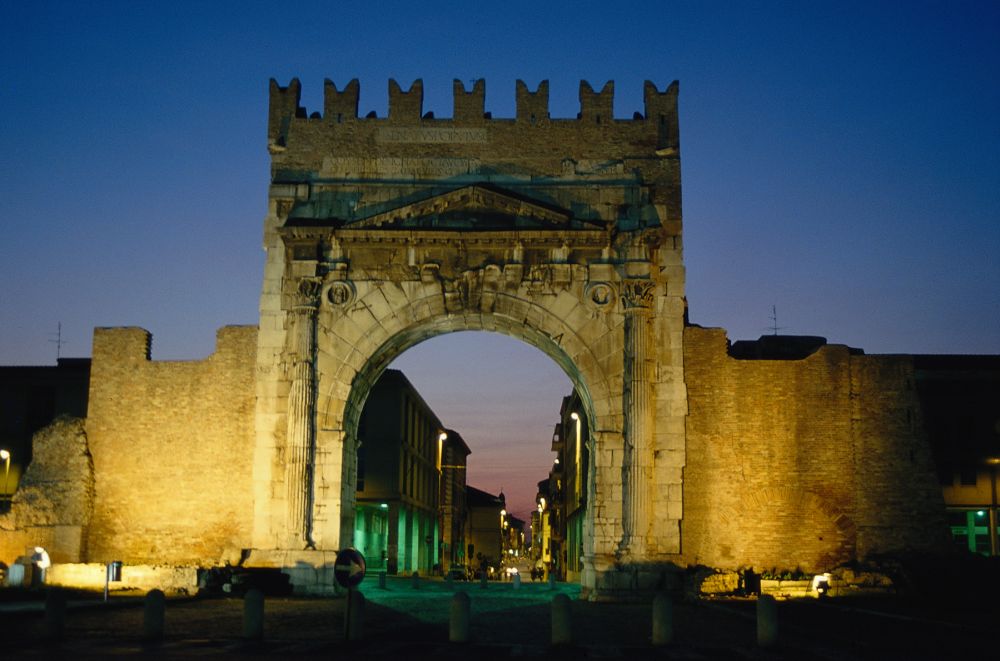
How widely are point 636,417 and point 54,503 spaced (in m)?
14.2

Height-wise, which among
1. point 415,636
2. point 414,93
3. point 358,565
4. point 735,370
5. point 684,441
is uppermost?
point 414,93

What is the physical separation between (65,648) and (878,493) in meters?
19.0

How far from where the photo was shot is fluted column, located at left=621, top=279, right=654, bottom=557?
82.1ft

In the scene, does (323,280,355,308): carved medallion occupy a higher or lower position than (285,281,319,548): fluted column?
higher

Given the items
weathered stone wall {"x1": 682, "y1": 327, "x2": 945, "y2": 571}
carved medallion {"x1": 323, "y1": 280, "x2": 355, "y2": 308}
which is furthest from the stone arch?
weathered stone wall {"x1": 682, "y1": 327, "x2": 945, "y2": 571}

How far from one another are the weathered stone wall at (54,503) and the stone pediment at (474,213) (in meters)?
8.98

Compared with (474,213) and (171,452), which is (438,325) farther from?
(171,452)

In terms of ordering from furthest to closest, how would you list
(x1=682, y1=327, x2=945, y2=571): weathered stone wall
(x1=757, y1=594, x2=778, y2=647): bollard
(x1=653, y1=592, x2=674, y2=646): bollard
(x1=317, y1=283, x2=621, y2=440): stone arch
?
(x1=317, y1=283, x2=621, y2=440): stone arch
(x1=682, y1=327, x2=945, y2=571): weathered stone wall
(x1=653, y1=592, x2=674, y2=646): bollard
(x1=757, y1=594, x2=778, y2=647): bollard

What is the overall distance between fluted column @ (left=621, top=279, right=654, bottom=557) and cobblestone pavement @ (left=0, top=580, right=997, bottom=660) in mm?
2093

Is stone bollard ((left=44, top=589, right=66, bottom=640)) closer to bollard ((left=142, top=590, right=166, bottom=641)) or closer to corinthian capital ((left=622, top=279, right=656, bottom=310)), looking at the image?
bollard ((left=142, top=590, right=166, bottom=641))

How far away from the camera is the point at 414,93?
1086 inches

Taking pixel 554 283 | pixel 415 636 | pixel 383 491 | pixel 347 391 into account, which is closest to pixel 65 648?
pixel 415 636

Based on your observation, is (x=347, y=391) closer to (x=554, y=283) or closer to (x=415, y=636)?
(x=554, y=283)

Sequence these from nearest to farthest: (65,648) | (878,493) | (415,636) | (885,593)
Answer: (65,648) → (415,636) → (885,593) → (878,493)
